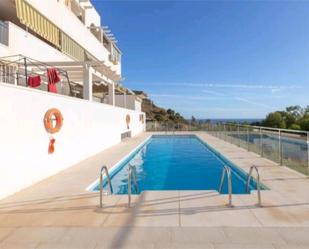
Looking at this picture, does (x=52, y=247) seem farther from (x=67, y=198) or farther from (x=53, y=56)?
(x=53, y=56)

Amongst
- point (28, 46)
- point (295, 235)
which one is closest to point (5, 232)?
point (295, 235)

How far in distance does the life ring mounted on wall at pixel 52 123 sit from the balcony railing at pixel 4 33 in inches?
178

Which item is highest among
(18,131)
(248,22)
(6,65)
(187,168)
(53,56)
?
(248,22)

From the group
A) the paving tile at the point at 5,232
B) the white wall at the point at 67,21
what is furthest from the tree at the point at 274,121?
the paving tile at the point at 5,232

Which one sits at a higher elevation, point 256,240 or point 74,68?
point 74,68

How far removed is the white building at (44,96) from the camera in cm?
622

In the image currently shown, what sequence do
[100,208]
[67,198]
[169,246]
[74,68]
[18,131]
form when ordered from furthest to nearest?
[74,68] → [18,131] → [67,198] → [100,208] → [169,246]

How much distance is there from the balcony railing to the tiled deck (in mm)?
6762

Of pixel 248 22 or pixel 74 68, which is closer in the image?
pixel 74 68

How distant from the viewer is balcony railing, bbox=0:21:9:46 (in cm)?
1057

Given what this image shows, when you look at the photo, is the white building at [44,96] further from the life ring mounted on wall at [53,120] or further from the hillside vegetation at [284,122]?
the hillside vegetation at [284,122]

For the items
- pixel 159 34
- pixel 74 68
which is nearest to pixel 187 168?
pixel 74 68

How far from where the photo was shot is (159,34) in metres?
23.8

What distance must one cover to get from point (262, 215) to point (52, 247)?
10.4 ft
